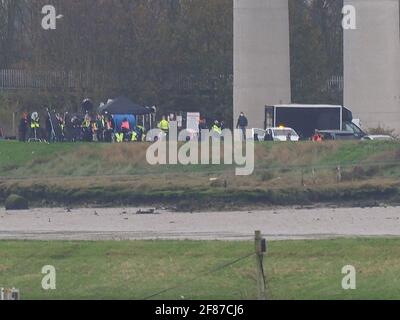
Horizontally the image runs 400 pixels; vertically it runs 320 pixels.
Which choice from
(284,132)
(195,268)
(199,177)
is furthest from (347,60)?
(195,268)

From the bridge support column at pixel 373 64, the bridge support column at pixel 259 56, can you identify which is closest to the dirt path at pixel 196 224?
the bridge support column at pixel 373 64

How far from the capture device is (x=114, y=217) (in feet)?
165

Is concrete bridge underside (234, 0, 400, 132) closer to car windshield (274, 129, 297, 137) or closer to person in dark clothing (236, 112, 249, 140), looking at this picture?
person in dark clothing (236, 112, 249, 140)

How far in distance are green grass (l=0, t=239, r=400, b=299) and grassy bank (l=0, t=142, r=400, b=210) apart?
2026cm

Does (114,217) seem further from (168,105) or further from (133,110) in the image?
(168,105)

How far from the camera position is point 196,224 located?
153ft

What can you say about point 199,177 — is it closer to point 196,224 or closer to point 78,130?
point 196,224

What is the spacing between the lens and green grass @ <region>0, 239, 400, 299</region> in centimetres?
2772

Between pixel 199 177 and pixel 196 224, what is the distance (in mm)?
11221

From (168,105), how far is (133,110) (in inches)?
605

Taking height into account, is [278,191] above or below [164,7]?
below

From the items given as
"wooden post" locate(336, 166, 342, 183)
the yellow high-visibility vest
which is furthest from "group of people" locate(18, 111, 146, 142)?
"wooden post" locate(336, 166, 342, 183)

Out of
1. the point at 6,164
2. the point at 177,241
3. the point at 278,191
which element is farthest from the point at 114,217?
the point at 177,241

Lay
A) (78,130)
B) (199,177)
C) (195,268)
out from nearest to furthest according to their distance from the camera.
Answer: (195,268)
(199,177)
(78,130)
